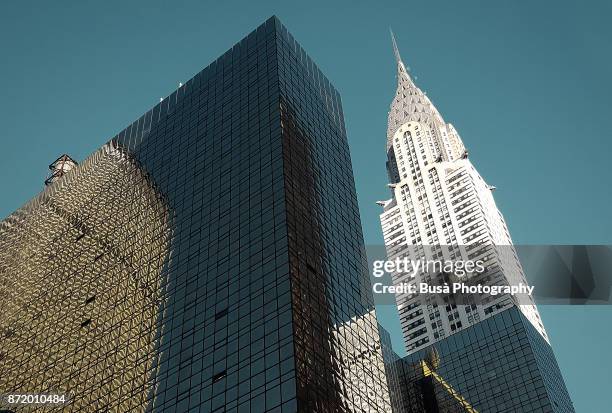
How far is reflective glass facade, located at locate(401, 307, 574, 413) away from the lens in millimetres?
131250

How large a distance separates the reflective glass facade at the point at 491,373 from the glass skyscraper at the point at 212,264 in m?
48.7

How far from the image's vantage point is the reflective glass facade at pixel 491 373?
431 ft

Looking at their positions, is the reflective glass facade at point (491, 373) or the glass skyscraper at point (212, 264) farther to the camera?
the reflective glass facade at point (491, 373)

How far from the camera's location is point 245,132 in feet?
318

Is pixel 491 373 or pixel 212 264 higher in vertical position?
pixel 491 373

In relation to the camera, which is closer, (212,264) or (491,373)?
(212,264)

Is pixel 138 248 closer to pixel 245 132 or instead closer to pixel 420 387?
pixel 245 132

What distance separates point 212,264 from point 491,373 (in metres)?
74.4

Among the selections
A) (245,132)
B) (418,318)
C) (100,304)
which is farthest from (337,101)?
(418,318)

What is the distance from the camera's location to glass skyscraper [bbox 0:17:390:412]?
71500mm

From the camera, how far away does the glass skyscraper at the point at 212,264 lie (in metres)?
71.5

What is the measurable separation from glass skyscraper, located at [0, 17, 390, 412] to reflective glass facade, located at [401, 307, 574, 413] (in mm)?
48735

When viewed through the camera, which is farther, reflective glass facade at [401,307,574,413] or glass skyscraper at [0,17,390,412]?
reflective glass facade at [401,307,574,413]

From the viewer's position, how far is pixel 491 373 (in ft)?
454
